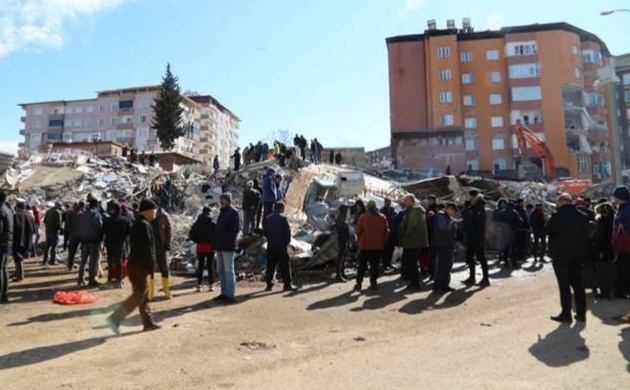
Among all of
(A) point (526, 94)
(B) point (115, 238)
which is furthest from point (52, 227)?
(A) point (526, 94)

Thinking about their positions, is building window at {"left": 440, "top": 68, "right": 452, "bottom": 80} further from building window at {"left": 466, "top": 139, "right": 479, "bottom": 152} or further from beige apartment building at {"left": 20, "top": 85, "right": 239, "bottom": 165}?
beige apartment building at {"left": 20, "top": 85, "right": 239, "bottom": 165}

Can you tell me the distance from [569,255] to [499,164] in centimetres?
5394

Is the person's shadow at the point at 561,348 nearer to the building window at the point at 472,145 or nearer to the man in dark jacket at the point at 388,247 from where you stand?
the man in dark jacket at the point at 388,247

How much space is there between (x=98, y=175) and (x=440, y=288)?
85.2 ft

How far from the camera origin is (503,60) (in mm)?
59594

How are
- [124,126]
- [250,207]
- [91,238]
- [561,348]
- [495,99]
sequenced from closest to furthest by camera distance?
[561,348] < [91,238] < [250,207] < [495,99] < [124,126]

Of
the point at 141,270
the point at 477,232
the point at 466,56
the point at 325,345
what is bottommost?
the point at 325,345

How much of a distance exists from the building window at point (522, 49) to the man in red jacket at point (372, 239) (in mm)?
56540

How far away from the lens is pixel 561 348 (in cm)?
548

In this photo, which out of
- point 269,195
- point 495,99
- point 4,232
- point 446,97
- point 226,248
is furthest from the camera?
point 495,99

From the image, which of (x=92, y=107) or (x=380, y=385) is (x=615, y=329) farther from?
(x=92, y=107)

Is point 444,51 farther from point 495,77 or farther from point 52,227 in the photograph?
point 52,227

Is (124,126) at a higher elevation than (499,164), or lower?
higher

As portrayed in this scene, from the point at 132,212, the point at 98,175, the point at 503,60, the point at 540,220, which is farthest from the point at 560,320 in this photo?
the point at 503,60
